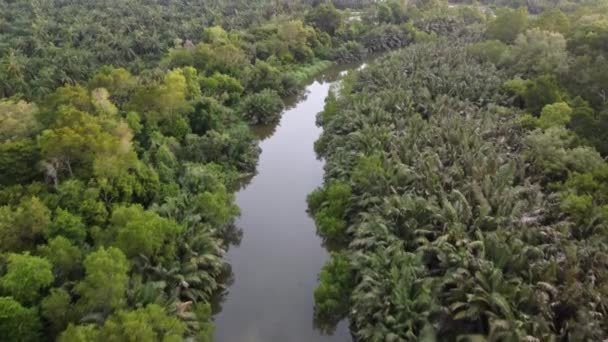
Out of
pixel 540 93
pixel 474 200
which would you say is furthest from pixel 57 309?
pixel 540 93

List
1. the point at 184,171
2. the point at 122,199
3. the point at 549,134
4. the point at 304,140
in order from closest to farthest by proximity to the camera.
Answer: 1. the point at 122,199
2. the point at 549,134
3. the point at 184,171
4. the point at 304,140

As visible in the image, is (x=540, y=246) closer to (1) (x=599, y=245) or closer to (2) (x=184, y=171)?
(1) (x=599, y=245)

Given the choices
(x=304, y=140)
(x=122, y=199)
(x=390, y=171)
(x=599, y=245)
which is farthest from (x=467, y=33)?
(x=122, y=199)

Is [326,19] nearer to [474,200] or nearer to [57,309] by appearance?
[474,200]

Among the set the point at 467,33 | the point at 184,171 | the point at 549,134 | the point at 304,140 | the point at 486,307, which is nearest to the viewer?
the point at 486,307

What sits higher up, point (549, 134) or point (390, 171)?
point (390, 171)
